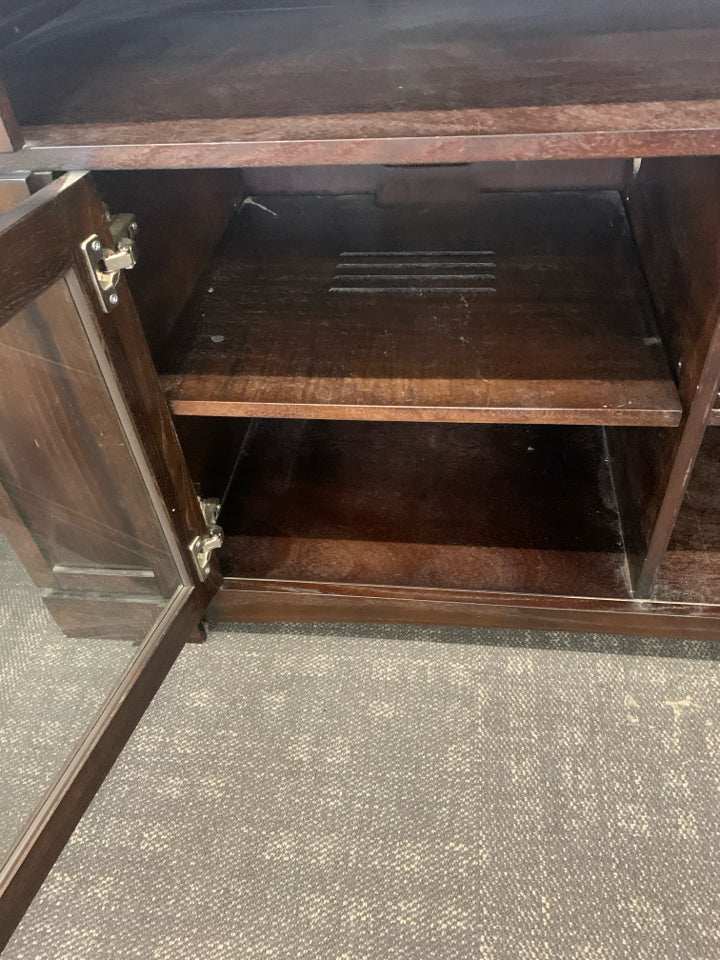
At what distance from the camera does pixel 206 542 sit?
2.58 ft

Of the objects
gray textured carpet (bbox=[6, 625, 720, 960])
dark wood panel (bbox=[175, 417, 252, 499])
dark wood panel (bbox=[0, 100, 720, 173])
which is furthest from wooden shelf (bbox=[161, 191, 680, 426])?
gray textured carpet (bbox=[6, 625, 720, 960])

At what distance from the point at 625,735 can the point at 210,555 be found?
50 cm

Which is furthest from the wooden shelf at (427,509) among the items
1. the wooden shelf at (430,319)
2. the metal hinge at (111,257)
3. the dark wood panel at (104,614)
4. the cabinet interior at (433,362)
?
the metal hinge at (111,257)

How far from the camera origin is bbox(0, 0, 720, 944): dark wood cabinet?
54cm

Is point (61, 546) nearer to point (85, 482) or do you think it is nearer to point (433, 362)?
point (85, 482)

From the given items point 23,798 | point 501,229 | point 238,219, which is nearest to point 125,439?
point 23,798

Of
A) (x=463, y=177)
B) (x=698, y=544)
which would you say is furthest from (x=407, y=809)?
(x=463, y=177)

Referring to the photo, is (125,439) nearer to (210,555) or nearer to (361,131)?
(210,555)

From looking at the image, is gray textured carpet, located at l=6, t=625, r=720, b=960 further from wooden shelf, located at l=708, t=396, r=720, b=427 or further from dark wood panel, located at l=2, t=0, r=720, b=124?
dark wood panel, located at l=2, t=0, r=720, b=124

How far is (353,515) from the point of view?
0.90 meters

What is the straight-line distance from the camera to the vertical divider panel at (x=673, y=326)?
0.60 meters

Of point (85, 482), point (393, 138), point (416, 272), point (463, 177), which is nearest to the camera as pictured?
point (393, 138)

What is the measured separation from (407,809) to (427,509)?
0.34 m

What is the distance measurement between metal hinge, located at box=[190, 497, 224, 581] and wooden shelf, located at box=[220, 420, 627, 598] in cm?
6
